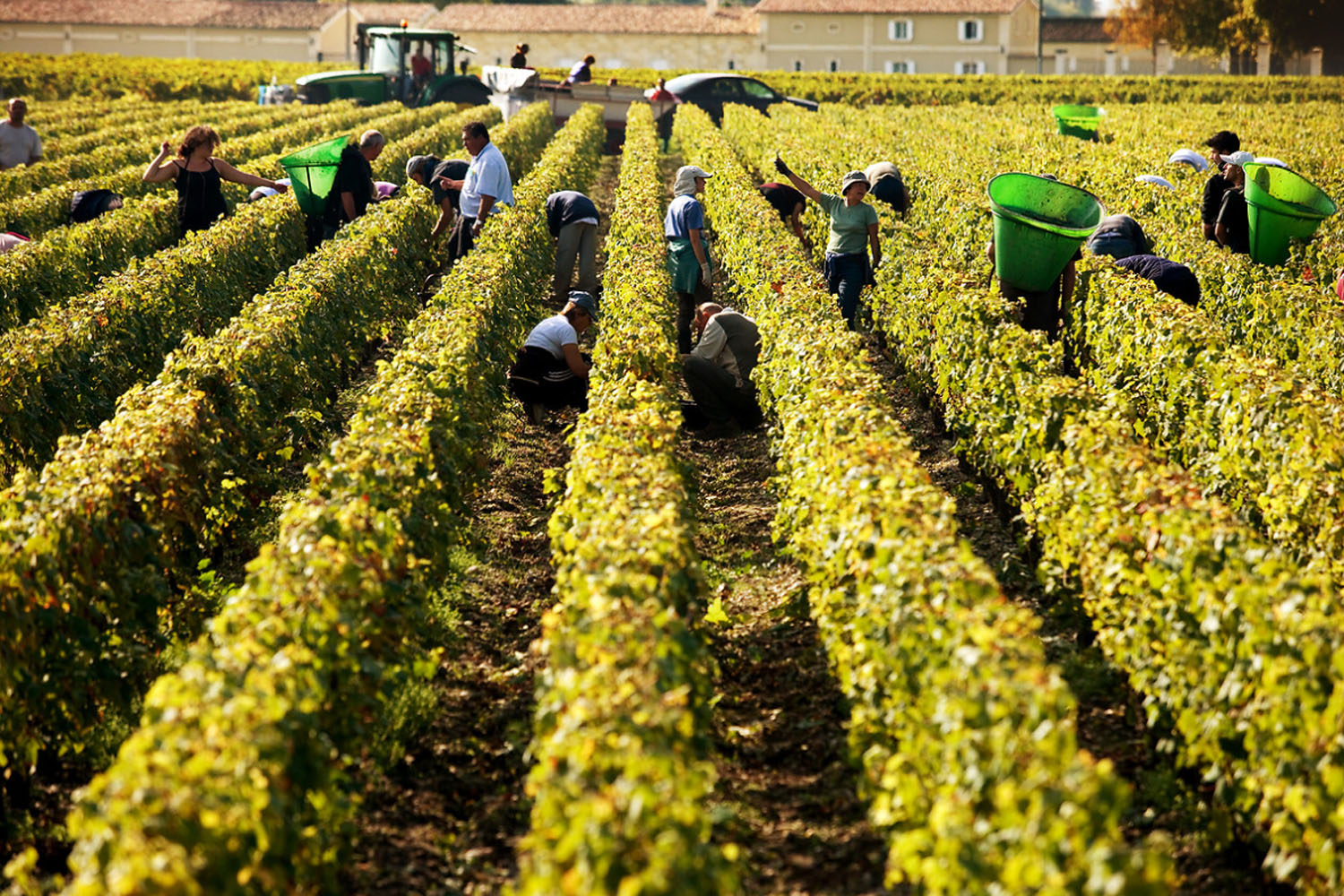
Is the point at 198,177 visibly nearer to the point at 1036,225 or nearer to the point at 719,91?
the point at 1036,225

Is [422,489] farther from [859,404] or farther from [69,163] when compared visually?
[69,163]

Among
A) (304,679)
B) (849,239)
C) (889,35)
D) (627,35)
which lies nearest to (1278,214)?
(849,239)

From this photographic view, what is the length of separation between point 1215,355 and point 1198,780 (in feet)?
11.1

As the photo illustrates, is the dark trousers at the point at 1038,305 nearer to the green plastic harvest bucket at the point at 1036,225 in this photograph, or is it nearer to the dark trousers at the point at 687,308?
the green plastic harvest bucket at the point at 1036,225

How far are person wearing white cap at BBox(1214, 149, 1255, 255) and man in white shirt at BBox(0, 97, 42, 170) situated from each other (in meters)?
13.4

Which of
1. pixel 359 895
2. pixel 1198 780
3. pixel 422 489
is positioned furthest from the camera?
pixel 422 489

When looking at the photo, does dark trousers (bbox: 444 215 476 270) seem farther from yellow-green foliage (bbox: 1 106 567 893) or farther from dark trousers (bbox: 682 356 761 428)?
yellow-green foliage (bbox: 1 106 567 893)

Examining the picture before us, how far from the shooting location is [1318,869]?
4.36 meters

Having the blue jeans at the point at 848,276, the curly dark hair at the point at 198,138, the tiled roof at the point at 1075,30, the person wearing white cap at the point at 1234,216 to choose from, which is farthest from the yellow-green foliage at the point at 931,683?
the tiled roof at the point at 1075,30

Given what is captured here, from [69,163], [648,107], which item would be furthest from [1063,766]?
[648,107]

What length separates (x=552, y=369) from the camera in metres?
10.2

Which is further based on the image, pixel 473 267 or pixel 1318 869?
pixel 473 267

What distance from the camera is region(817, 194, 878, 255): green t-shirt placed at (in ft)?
38.2

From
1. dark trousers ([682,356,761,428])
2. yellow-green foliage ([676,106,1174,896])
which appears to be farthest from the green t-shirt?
yellow-green foliage ([676,106,1174,896])
